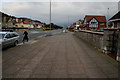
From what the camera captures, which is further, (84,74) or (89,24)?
(89,24)

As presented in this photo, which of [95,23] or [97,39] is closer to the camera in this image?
[97,39]

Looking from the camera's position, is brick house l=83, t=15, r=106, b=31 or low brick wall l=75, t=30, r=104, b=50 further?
brick house l=83, t=15, r=106, b=31

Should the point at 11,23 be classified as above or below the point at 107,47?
above

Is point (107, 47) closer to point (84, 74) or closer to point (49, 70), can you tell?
point (84, 74)

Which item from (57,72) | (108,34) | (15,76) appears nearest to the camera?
(15,76)

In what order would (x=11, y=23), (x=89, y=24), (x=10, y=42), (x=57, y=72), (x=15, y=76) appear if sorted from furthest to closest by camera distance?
(x=11, y=23)
(x=89, y=24)
(x=10, y=42)
(x=57, y=72)
(x=15, y=76)

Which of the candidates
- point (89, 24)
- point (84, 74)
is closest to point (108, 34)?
point (84, 74)

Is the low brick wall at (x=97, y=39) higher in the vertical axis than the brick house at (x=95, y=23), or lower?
lower

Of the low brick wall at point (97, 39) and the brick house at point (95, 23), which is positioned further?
the brick house at point (95, 23)

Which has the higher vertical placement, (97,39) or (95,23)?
(95,23)

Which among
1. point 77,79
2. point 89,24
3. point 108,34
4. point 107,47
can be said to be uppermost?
point 89,24

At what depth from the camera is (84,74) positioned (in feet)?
13.4

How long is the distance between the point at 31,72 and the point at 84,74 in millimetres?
1981

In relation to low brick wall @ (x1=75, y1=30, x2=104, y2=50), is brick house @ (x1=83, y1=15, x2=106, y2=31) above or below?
above
